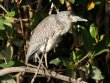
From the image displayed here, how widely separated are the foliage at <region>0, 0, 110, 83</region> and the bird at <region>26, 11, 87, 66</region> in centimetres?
10

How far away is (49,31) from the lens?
10.3 feet

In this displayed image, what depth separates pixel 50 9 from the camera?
11.0ft

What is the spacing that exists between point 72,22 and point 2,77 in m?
0.63

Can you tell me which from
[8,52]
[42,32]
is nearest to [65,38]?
[42,32]

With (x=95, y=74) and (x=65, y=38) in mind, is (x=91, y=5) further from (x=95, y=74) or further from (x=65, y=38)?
(x=65, y=38)

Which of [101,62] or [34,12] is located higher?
[34,12]

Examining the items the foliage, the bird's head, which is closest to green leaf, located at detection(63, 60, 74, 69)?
the foliage

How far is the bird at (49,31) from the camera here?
3.11 meters

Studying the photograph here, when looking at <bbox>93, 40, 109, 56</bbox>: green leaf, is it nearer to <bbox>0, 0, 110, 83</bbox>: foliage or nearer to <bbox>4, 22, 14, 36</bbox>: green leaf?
<bbox>0, 0, 110, 83</bbox>: foliage

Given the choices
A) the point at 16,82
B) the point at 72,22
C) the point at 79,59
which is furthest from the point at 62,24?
the point at 16,82

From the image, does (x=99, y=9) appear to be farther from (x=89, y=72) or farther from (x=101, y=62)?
(x=89, y=72)

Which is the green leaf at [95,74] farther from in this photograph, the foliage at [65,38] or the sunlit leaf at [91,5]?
the sunlit leaf at [91,5]

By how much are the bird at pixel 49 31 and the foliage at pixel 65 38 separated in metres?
0.10

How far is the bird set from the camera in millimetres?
3105
